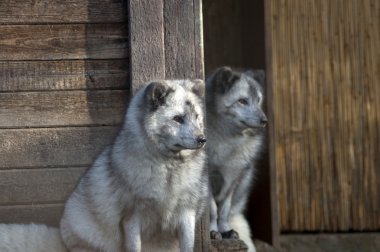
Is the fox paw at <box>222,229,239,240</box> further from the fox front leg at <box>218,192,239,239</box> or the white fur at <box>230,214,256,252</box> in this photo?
the white fur at <box>230,214,256,252</box>

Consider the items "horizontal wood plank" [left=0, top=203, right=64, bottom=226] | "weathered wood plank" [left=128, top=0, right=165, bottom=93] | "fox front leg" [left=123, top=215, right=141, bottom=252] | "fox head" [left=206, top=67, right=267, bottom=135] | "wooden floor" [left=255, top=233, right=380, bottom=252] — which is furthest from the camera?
"wooden floor" [left=255, top=233, right=380, bottom=252]

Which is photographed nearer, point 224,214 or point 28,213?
point 28,213

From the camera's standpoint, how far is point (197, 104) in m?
5.87

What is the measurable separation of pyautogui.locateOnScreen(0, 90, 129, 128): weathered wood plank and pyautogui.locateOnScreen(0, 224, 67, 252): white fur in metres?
0.66

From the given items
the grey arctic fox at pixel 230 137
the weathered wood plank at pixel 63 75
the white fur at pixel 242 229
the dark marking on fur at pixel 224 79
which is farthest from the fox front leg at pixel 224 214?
the weathered wood plank at pixel 63 75

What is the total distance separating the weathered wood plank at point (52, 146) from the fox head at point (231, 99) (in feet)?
3.60

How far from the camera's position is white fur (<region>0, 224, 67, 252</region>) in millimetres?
6235

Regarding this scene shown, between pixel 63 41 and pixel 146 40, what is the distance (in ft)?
1.77

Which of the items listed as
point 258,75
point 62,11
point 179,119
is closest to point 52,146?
point 62,11

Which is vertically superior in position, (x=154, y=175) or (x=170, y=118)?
(x=170, y=118)

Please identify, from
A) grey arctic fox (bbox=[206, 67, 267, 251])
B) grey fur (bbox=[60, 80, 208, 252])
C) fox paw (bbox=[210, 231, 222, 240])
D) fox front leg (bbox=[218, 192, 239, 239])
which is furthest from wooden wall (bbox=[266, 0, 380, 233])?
grey fur (bbox=[60, 80, 208, 252])

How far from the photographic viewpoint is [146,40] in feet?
20.1

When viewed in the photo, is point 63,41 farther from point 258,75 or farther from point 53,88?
point 258,75

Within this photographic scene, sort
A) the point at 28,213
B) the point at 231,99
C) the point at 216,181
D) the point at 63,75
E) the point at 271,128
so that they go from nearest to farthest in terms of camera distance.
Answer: the point at 63,75
the point at 28,213
the point at 216,181
the point at 231,99
the point at 271,128
